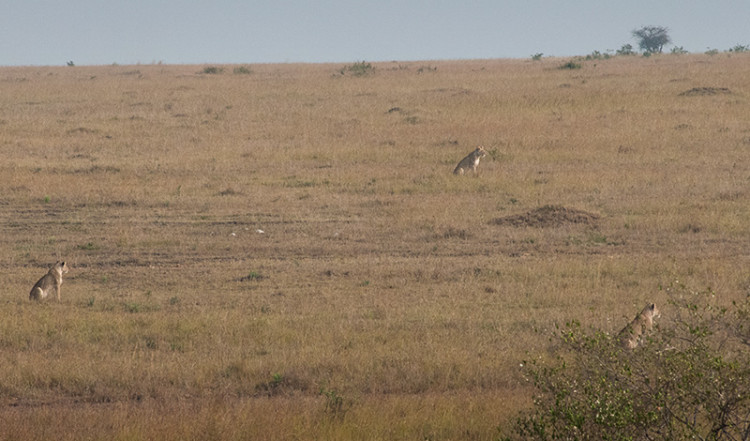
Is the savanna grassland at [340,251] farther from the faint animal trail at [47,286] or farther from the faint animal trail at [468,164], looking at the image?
the faint animal trail at [468,164]

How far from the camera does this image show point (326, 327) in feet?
31.5

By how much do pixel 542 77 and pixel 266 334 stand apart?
33852mm

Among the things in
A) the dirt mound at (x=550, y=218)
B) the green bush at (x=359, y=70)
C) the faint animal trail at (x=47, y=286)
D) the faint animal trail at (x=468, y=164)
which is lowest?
the faint animal trail at (x=47, y=286)

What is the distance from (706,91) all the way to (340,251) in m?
22.5

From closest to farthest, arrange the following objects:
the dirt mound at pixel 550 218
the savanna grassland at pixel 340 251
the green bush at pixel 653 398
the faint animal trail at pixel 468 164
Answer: the green bush at pixel 653 398, the savanna grassland at pixel 340 251, the dirt mound at pixel 550 218, the faint animal trail at pixel 468 164

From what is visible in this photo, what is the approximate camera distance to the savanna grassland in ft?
25.1

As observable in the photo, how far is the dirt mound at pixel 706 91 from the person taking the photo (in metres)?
31.6

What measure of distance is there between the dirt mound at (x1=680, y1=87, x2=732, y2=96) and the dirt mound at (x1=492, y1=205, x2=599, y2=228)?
1798 centimetres

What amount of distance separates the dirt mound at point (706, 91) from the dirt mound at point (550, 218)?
18.0 meters

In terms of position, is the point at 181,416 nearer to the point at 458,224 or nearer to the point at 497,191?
the point at 458,224

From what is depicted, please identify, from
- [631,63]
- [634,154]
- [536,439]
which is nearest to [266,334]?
[536,439]

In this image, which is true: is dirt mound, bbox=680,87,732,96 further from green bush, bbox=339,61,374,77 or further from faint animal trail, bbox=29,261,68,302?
faint animal trail, bbox=29,261,68,302

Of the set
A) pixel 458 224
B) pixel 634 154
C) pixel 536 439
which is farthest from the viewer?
pixel 634 154

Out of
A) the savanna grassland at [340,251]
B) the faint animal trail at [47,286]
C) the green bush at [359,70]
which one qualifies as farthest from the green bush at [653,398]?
the green bush at [359,70]
